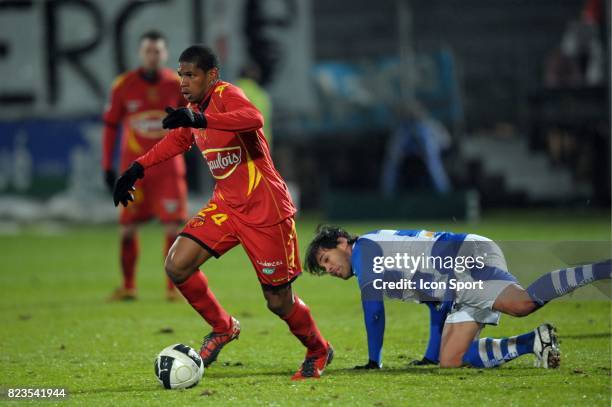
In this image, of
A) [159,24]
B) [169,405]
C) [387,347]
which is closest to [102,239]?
[159,24]

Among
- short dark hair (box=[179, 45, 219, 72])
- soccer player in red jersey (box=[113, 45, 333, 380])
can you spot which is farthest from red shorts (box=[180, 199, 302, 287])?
short dark hair (box=[179, 45, 219, 72])

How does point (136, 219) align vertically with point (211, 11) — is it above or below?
below

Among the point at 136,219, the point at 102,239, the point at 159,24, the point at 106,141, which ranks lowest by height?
the point at 102,239

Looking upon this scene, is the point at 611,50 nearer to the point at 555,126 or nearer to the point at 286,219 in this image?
the point at 555,126

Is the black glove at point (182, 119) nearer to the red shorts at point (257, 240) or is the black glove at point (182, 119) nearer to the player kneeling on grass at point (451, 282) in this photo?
the red shorts at point (257, 240)

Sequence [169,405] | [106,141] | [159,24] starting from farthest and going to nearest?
[159,24]
[106,141]
[169,405]

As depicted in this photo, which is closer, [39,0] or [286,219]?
[286,219]

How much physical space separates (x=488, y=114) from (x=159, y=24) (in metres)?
7.75

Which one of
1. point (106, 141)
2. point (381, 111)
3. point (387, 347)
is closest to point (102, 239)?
point (381, 111)

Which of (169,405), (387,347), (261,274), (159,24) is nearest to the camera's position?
(169,405)

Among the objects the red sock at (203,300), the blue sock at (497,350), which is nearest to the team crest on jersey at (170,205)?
the red sock at (203,300)

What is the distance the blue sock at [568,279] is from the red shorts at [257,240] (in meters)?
1.47

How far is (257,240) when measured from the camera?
6.94 metres

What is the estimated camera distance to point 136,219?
11.2 metres
